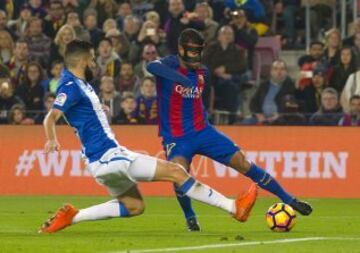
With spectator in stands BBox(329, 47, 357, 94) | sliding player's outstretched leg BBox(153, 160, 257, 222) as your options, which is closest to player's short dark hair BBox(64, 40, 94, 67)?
sliding player's outstretched leg BBox(153, 160, 257, 222)

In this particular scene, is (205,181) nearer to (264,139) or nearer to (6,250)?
(264,139)

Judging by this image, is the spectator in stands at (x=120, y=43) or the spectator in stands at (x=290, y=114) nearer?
the spectator in stands at (x=290, y=114)

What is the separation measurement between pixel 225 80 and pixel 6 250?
13054mm

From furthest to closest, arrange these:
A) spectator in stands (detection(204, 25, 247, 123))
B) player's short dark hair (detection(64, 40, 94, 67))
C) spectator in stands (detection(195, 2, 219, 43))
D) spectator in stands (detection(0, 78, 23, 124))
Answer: spectator in stands (detection(195, 2, 219, 43)) → spectator in stands (detection(204, 25, 247, 123)) → spectator in stands (detection(0, 78, 23, 124)) → player's short dark hair (detection(64, 40, 94, 67))

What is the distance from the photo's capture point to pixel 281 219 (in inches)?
559

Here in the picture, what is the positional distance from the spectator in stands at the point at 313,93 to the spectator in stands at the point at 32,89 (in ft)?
15.9

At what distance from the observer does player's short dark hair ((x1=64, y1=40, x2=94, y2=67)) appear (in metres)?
13.4

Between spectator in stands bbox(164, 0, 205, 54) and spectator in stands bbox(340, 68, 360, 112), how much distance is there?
3420 millimetres

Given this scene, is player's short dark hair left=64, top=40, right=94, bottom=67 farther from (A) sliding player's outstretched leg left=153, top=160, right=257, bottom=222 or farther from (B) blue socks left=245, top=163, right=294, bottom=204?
(B) blue socks left=245, top=163, right=294, bottom=204

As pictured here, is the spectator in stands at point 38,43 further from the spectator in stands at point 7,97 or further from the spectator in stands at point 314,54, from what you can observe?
the spectator in stands at point 314,54

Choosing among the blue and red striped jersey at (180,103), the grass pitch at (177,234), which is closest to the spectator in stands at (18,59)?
the grass pitch at (177,234)

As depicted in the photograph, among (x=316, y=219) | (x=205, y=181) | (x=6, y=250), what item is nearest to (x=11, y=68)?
(x=205, y=181)

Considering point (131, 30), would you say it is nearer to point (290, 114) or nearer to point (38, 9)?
point (38, 9)

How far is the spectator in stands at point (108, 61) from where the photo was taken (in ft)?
82.7
